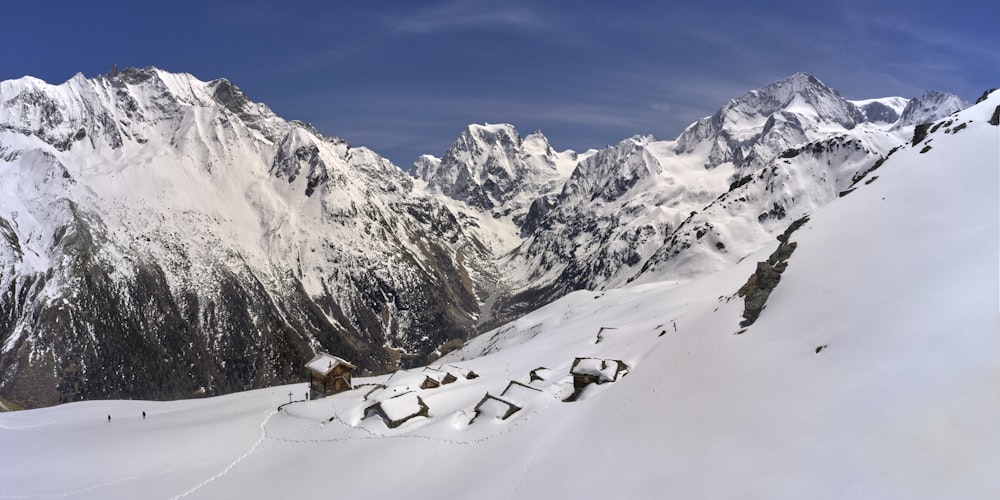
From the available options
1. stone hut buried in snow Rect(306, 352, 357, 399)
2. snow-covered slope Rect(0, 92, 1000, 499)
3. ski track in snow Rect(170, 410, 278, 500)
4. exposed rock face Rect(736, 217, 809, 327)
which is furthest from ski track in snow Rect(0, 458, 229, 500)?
exposed rock face Rect(736, 217, 809, 327)

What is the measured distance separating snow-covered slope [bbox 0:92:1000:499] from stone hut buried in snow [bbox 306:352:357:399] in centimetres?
959

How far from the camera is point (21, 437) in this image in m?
53.5

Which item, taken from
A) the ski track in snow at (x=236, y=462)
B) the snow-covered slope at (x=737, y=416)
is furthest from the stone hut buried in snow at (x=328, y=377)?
the ski track in snow at (x=236, y=462)

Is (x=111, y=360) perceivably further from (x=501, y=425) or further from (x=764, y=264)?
(x=764, y=264)

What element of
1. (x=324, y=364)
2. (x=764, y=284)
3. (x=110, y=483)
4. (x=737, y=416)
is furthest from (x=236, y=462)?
(x=764, y=284)

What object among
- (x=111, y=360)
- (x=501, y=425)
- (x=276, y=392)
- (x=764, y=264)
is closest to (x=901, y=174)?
(x=764, y=264)

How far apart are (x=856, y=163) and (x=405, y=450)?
624 feet

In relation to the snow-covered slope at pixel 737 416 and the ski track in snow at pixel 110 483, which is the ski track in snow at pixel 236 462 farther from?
the ski track in snow at pixel 110 483

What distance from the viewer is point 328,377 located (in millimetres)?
71938

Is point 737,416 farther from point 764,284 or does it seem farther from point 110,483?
point 110,483

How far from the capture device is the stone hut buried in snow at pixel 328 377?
7188cm

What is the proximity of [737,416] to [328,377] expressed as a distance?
2377 inches

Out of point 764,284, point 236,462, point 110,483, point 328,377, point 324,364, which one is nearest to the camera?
point 764,284

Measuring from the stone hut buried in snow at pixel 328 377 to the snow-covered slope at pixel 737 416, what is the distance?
31.5 ft
